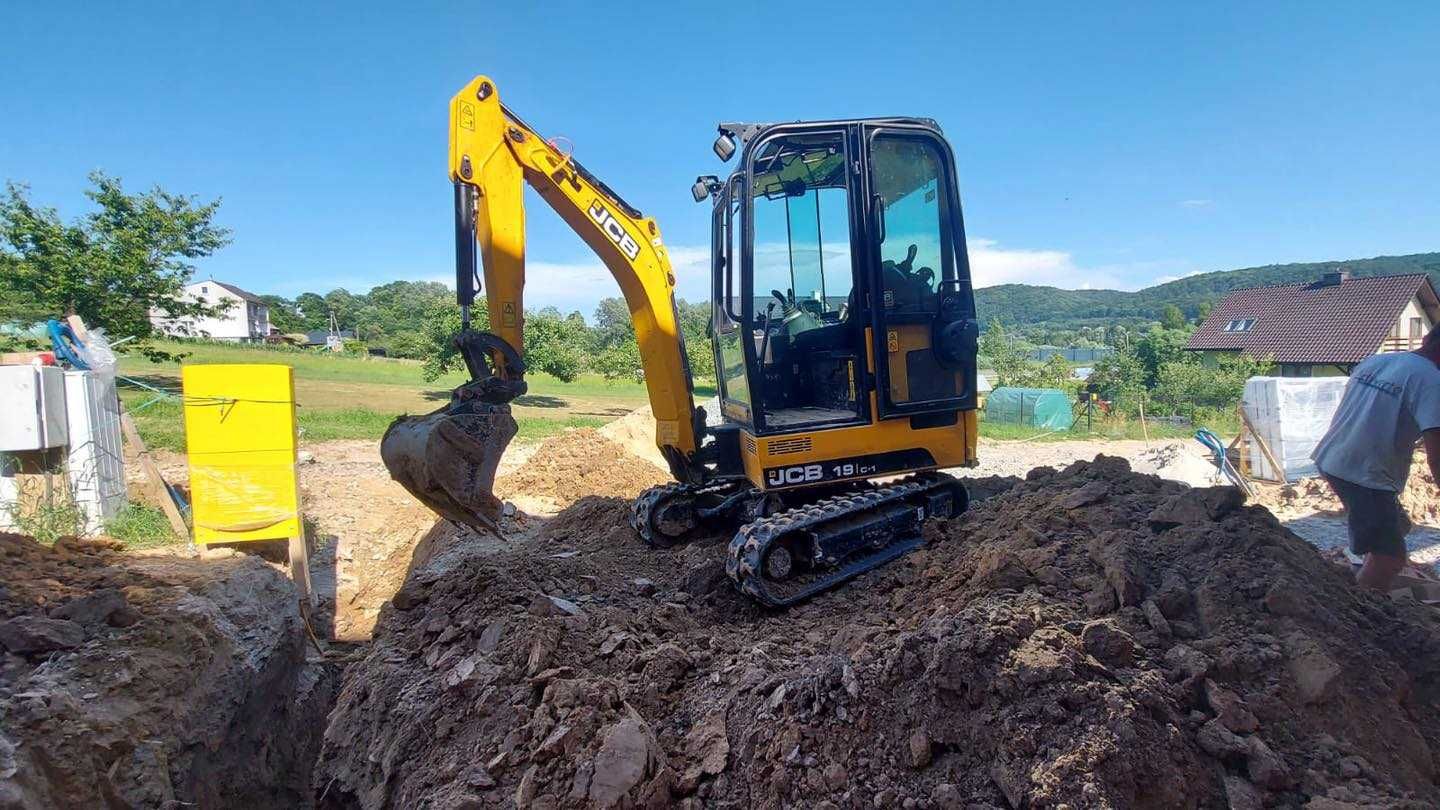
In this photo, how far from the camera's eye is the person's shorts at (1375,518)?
13.0 ft

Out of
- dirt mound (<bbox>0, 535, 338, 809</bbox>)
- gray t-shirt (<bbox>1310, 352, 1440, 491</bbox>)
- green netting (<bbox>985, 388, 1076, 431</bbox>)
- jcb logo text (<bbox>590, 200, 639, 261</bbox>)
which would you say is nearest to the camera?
dirt mound (<bbox>0, 535, 338, 809</bbox>)

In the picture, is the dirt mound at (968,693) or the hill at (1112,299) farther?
the hill at (1112,299)

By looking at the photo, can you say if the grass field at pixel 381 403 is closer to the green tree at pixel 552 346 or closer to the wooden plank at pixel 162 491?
the wooden plank at pixel 162 491

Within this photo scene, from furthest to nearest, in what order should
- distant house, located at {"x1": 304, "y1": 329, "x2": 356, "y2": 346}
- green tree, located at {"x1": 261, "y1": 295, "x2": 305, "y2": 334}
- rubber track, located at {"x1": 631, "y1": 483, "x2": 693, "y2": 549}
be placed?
1. green tree, located at {"x1": 261, "y1": 295, "x2": 305, "y2": 334}
2. distant house, located at {"x1": 304, "y1": 329, "x2": 356, "y2": 346}
3. rubber track, located at {"x1": 631, "y1": 483, "x2": 693, "y2": 549}

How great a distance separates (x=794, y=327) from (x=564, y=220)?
6.13 ft

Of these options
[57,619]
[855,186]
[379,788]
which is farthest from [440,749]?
[855,186]

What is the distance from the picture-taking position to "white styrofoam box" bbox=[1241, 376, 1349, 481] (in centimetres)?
1115

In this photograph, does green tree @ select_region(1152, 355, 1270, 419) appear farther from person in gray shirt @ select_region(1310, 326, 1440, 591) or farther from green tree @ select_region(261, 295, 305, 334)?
green tree @ select_region(261, 295, 305, 334)

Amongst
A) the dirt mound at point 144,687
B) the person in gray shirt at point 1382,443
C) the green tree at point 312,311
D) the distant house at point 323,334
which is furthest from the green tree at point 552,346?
the green tree at point 312,311

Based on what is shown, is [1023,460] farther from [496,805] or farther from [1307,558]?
[496,805]

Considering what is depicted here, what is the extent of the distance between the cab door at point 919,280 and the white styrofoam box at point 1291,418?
29.7 feet

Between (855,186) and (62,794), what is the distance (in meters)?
4.86

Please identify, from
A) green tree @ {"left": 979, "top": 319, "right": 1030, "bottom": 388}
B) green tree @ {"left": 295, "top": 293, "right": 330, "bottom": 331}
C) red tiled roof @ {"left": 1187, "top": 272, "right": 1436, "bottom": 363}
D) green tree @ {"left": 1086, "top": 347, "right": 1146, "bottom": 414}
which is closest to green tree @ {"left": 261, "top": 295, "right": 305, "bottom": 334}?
green tree @ {"left": 295, "top": 293, "right": 330, "bottom": 331}

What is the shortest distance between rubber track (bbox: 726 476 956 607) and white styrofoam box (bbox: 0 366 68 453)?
6.66 metres
